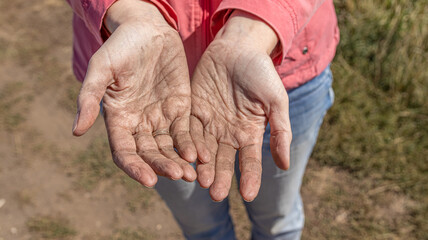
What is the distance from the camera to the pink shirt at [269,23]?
1280 millimetres

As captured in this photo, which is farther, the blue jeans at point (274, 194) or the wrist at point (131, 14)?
the blue jeans at point (274, 194)

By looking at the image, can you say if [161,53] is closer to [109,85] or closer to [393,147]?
[109,85]

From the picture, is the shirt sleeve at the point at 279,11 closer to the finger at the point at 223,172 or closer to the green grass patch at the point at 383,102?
the finger at the point at 223,172

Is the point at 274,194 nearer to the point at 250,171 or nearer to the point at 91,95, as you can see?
the point at 250,171

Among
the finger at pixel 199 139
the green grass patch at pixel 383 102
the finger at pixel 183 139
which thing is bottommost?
the green grass patch at pixel 383 102

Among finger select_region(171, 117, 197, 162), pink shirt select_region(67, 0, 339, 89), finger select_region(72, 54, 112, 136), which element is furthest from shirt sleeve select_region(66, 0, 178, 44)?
finger select_region(171, 117, 197, 162)

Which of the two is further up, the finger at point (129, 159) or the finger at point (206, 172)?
the finger at point (129, 159)

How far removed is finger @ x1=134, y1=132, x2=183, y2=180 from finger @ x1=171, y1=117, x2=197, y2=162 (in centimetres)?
6

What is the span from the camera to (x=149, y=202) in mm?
2676

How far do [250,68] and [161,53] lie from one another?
289 millimetres

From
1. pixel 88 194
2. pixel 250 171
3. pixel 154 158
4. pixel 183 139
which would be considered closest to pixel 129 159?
pixel 154 158

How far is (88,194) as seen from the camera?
8.88 ft

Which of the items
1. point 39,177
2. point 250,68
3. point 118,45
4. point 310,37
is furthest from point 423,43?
point 39,177

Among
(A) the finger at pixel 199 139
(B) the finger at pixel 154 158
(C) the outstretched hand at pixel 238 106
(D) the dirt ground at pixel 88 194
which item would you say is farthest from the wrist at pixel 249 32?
(D) the dirt ground at pixel 88 194
